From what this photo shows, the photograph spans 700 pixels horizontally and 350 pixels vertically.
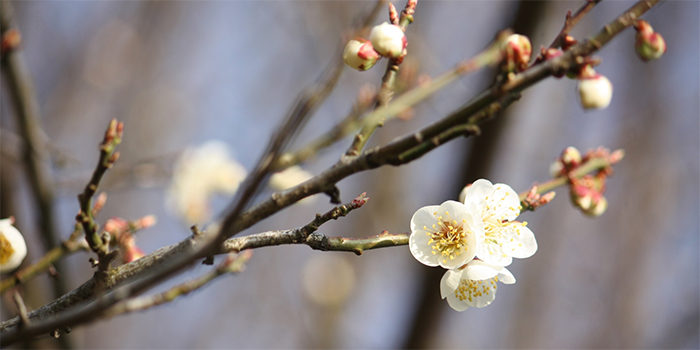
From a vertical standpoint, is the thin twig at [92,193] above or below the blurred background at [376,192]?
below

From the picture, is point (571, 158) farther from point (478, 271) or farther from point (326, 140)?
point (326, 140)

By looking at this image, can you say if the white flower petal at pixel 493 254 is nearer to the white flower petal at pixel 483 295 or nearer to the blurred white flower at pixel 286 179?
the white flower petal at pixel 483 295

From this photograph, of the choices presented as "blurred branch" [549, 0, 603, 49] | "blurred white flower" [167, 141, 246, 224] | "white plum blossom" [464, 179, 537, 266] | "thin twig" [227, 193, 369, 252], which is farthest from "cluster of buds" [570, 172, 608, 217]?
"blurred white flower" [167, 141, 246, 224]

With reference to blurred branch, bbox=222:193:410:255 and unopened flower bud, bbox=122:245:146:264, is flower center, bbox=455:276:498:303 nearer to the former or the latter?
blurred branch, bbox=222:193:410:255

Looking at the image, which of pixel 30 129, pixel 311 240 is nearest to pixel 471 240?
pixel 311 240

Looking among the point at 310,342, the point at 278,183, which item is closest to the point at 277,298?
the point at 310,342

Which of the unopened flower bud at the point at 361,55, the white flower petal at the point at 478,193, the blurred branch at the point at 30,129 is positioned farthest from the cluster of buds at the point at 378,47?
the blurred branch at the point at 30,129
